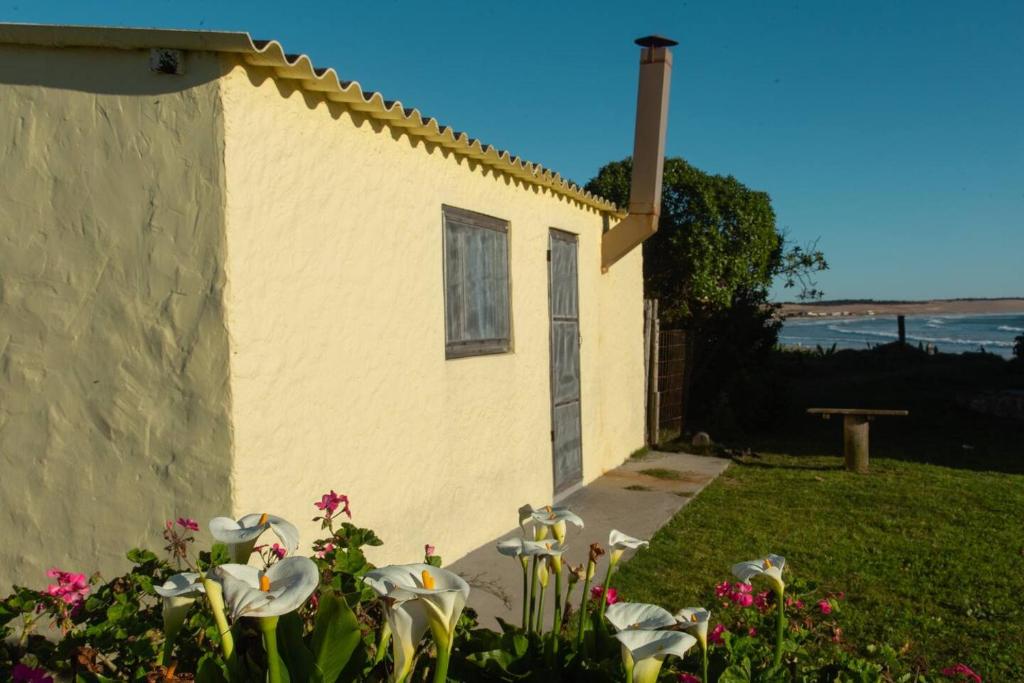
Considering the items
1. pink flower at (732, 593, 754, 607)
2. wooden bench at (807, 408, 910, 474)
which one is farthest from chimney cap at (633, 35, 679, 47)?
pink flower at (732, 593, 754, 607)

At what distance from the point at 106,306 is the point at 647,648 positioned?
3.08m

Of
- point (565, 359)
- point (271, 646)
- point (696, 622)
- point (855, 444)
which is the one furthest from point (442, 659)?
point (855, 444)

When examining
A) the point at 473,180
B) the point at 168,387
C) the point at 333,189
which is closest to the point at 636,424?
the point at 473,180

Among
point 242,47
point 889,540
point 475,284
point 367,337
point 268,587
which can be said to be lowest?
point 889,540

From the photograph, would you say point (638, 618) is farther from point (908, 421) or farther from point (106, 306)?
point (908, 421)

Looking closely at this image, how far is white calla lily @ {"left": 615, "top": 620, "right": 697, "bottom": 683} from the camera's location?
67.1 inches

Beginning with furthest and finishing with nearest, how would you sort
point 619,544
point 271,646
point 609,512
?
1. point 609,512
2. point 619,544
3. point 271,646

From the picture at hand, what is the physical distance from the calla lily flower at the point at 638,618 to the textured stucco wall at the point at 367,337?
2.31m

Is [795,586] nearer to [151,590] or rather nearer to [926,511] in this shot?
[151,590]

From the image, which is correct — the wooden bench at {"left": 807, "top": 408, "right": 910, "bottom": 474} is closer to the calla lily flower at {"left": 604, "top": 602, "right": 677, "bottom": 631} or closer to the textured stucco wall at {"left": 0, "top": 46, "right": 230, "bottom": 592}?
the textured stucco wall at {"left": 0, "top": 46, "right": 230, "bottom": 592}

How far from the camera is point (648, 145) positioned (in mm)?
8805

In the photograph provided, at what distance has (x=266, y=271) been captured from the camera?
4.00 m

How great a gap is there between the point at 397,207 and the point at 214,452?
1.91 meters

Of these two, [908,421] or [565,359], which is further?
[908,421]
